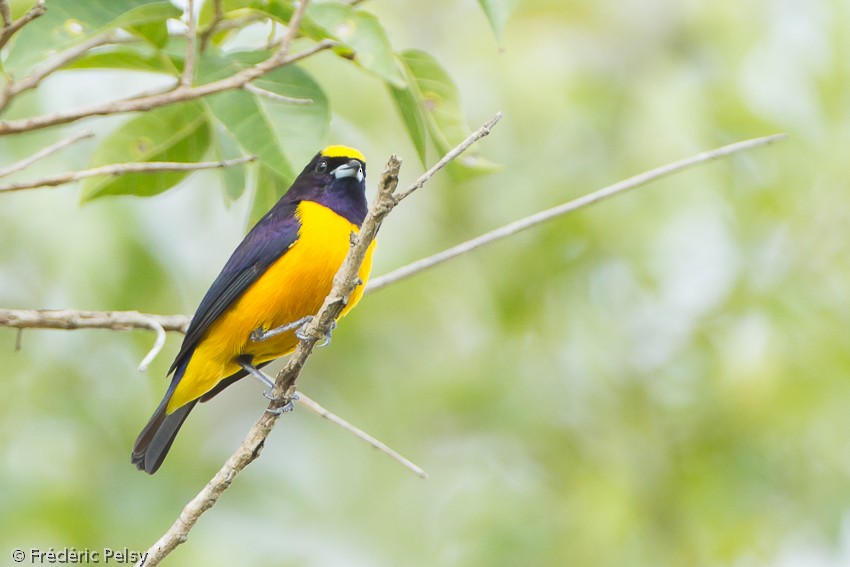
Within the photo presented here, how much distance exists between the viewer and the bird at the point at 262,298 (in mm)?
3373

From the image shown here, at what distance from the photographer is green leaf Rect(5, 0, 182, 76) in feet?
6.84

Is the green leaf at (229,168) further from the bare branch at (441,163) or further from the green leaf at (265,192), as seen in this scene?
the bare branch at (441,163)

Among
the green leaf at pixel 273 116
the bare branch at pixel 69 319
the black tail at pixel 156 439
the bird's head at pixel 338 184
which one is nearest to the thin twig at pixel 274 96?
the green leaf at pixel 273 116

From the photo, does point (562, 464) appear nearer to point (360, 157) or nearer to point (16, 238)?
point (360, 157)

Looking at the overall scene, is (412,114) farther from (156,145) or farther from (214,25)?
(156,145)

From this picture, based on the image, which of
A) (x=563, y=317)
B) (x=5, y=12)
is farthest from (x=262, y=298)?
(x=563, y=317)

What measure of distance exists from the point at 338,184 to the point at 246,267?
1.65ft

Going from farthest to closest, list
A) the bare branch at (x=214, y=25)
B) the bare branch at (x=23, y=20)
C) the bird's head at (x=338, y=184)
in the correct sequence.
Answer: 1. the bird's head at (x=338, y=184)
2. the bare branch at (x=214, y=25)
3. the bare branch at (x=23, y=20)

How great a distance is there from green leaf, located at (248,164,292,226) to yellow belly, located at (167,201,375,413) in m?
0.40

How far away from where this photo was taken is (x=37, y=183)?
197 cm

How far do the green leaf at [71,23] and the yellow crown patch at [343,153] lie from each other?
151 centimetres

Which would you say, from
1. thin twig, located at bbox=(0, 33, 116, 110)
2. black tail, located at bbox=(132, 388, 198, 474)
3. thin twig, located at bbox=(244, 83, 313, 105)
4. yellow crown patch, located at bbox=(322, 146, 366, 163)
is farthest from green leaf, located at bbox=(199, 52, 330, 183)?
black tail, located at bbox=(132, 388, 198, 474)

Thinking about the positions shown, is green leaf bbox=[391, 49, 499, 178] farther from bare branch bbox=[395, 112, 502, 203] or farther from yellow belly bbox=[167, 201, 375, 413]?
yellow belly bbox=[167, 201, 375, 413]

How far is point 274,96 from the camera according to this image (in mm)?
2232
